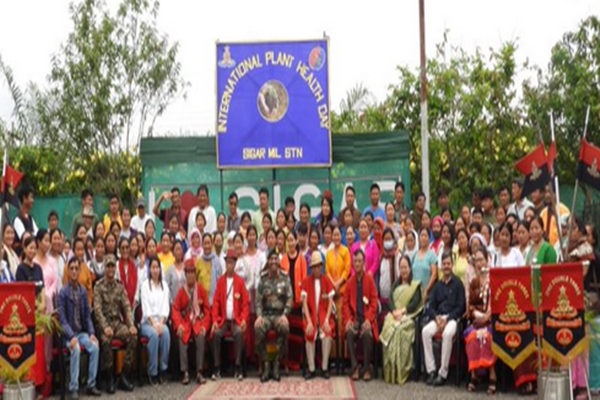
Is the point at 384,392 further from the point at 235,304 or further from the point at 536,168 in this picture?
the point at 536,168

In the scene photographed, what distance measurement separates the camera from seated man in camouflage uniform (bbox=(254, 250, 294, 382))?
11.8m

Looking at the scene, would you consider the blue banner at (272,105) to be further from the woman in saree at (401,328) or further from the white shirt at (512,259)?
the white shirt at (512,259)

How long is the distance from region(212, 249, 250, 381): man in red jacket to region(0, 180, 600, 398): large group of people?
0.04ft

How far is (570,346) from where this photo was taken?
31.3ft

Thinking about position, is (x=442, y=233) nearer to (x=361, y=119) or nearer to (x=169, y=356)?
(x=169, y=356)

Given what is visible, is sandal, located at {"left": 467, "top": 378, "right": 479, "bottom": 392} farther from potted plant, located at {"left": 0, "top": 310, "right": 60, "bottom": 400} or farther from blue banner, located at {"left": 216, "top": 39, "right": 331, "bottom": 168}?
blue banner, located at {"left": 216, "top": 39, "right": 331, "bottom": 168}

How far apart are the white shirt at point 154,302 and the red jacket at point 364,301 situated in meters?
2.08

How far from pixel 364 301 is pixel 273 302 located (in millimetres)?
1056

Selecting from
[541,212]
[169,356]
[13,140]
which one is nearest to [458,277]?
[541,212]

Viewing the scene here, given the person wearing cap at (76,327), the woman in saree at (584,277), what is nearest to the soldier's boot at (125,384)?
the person wearing cap at (76,327)

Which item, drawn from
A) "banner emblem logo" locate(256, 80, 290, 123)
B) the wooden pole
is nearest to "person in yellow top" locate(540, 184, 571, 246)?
the wooden pole

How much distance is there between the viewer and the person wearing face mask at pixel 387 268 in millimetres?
12289

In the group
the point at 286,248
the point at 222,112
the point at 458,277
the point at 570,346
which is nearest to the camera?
the point at 570,346

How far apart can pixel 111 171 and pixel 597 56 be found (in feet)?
32.2
